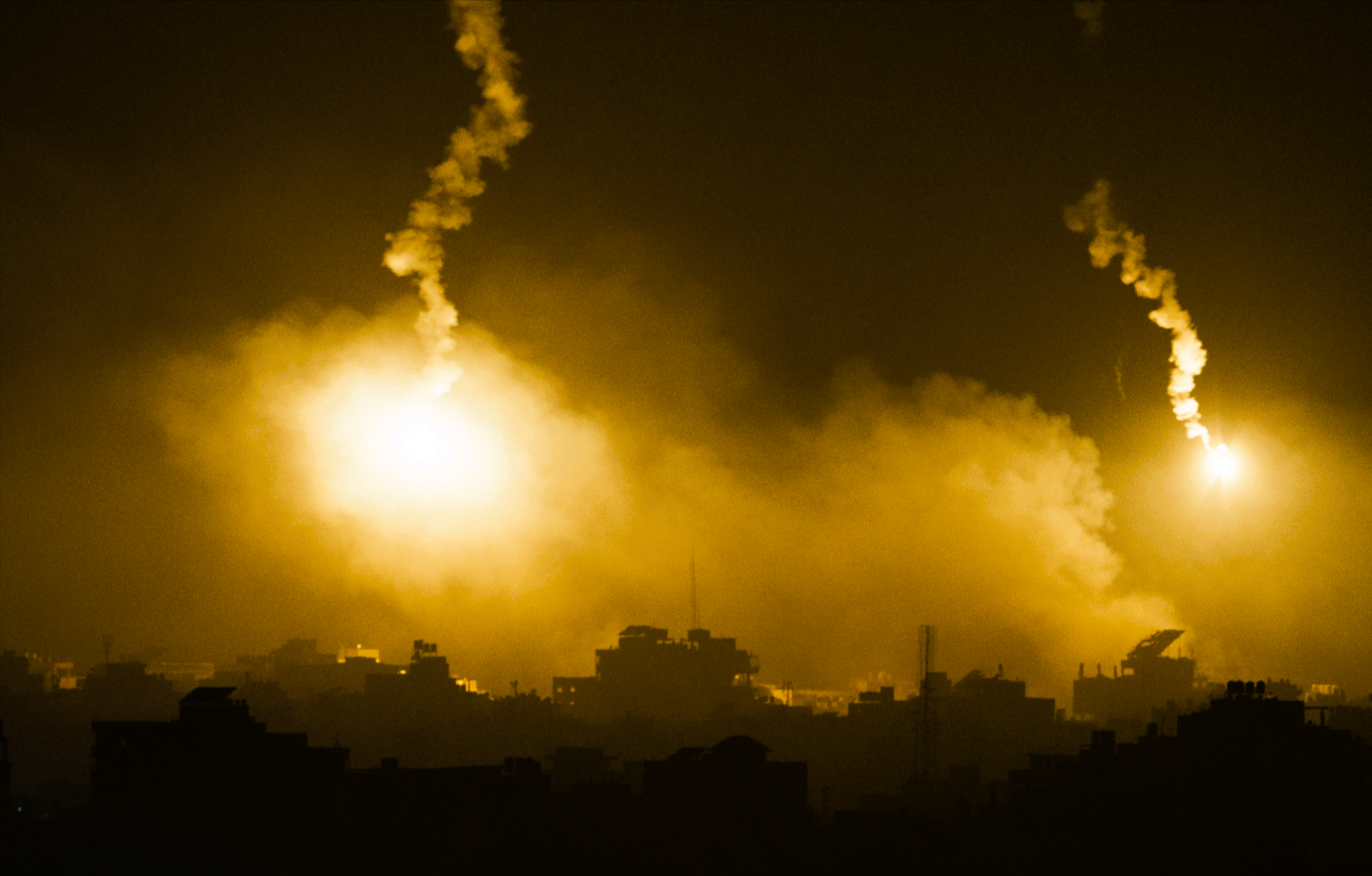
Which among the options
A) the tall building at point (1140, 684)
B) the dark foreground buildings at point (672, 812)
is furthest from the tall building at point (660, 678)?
the dark foreground buildings at point (672, 812)

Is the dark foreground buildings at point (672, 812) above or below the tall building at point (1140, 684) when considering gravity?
below

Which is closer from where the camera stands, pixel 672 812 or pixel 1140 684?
pixel 672 812

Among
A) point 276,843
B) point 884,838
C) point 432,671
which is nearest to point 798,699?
point 432,671

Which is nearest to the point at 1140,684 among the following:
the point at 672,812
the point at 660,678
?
the point at 660,678

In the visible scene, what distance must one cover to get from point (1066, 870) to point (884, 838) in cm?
553

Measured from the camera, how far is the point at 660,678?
9506cm

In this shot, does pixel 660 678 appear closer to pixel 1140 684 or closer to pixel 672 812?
pixel 1140 684

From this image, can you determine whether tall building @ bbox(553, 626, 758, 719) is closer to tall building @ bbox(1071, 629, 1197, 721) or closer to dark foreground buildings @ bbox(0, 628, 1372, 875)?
tall building @ bbox(1071, 629, 1197, 721)

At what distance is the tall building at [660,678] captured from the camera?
304 ft

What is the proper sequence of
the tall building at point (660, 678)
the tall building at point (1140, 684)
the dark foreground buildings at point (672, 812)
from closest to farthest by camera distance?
the dark foreground buildings at point (672, 812) < the tall building at point (1140, 684) < the tall building at point (660, 678)

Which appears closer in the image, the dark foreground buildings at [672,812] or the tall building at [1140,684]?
the dark foreground buildings at [672,812]

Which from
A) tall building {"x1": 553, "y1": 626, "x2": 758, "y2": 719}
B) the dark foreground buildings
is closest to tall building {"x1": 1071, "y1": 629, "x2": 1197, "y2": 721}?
tall building {"x1": 553, "y1": 626, "x2": 758, "y2": 719}

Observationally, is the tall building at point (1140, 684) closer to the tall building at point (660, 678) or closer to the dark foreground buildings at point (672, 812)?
the tall building at point (660, 678)

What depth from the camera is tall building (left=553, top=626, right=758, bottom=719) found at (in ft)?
304
